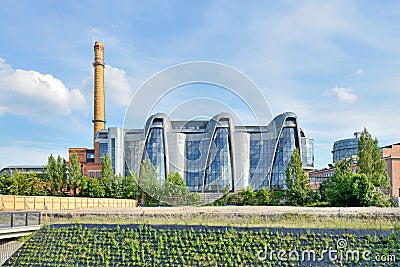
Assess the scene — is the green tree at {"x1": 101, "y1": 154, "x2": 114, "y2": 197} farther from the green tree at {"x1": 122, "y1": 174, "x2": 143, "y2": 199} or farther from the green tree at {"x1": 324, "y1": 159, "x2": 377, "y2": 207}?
the green tree at {"x1": 324, "y1": 159, "x2": 377, "y2": 207}

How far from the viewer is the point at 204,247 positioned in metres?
16.0

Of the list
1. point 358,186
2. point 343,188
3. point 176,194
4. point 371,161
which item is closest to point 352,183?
point 358,186

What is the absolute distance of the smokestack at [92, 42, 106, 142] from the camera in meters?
71.7

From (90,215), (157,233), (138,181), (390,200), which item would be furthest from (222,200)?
(157,233)

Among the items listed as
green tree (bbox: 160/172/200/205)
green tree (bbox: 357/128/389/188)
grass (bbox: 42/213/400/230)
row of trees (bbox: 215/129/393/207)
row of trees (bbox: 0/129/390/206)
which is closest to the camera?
grass (bbox: 42/213/400/230)

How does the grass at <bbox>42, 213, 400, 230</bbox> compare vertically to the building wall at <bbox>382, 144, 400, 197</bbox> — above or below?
below

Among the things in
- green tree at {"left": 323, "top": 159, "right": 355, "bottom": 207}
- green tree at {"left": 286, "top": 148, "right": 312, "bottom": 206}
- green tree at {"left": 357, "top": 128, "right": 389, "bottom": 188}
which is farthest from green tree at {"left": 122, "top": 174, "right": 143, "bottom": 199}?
green tree at {"left": 357, "top": 128, "right": 389, "bottom": 188}

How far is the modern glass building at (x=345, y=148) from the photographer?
309ft

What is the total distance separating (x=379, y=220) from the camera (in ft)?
69.4

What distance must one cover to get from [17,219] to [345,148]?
8784 centimetres

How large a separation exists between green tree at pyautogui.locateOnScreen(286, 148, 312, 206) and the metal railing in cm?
3317

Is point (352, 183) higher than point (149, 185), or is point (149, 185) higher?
point (352, 183)

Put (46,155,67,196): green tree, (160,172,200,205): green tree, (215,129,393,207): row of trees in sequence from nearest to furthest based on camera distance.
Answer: (215,129,393,207): row of trees → (160,172,200,205): green tree → (46,155,67,196): green tree

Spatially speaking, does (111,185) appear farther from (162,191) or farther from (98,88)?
(98,88)
